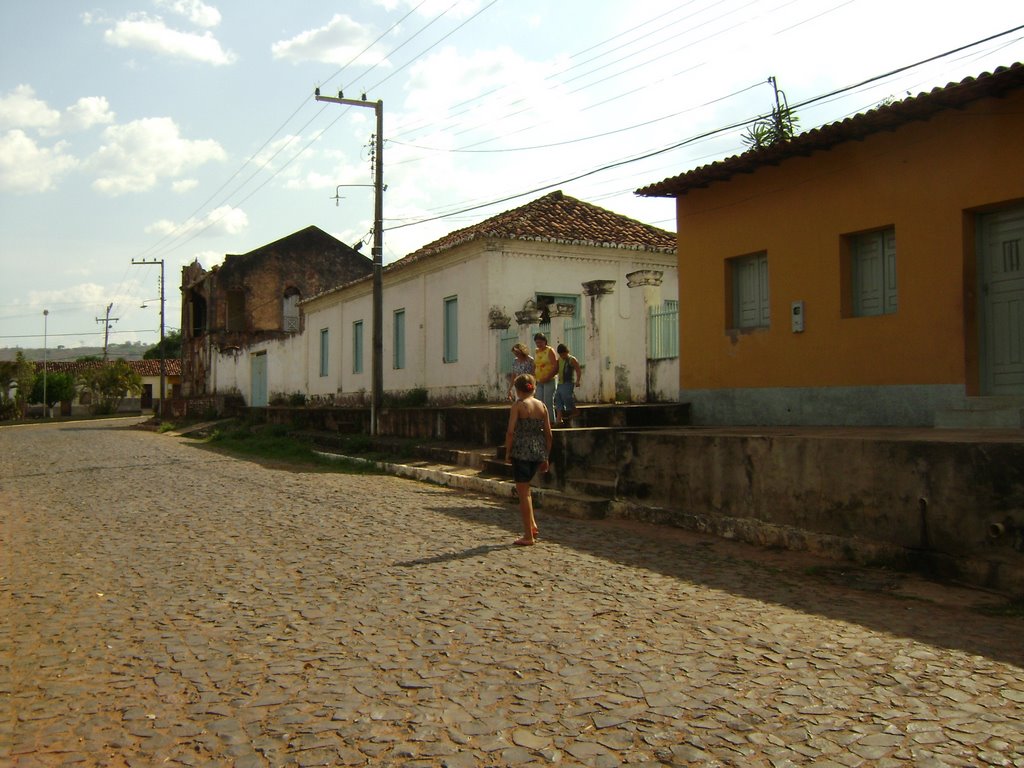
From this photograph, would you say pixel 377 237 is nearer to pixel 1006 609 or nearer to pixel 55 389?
pixel 1006 609

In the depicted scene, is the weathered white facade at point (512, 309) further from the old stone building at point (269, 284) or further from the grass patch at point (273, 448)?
the old stone building at point (269, 284)

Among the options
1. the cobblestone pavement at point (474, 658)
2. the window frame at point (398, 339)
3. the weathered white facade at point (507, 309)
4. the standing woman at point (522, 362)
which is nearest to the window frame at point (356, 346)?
the weathered white facade at point (507, 309)

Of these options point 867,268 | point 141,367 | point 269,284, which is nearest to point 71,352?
point 141,367

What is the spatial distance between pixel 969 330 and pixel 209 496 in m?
9.42

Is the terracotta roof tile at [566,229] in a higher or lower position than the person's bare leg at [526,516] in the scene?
higher

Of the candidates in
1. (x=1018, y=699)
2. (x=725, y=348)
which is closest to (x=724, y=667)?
(x=1018, y=699)

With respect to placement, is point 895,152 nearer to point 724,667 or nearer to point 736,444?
point 736,444

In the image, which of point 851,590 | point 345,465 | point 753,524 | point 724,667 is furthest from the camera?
point 345,465

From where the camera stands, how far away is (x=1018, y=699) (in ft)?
13.0

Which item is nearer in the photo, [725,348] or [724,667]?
[724,667]

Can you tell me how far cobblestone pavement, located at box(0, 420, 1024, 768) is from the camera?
3506 mm

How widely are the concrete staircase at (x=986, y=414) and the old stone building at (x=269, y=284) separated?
35.2m

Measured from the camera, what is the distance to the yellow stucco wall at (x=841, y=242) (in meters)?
9.42

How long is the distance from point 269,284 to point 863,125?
1404 inches
